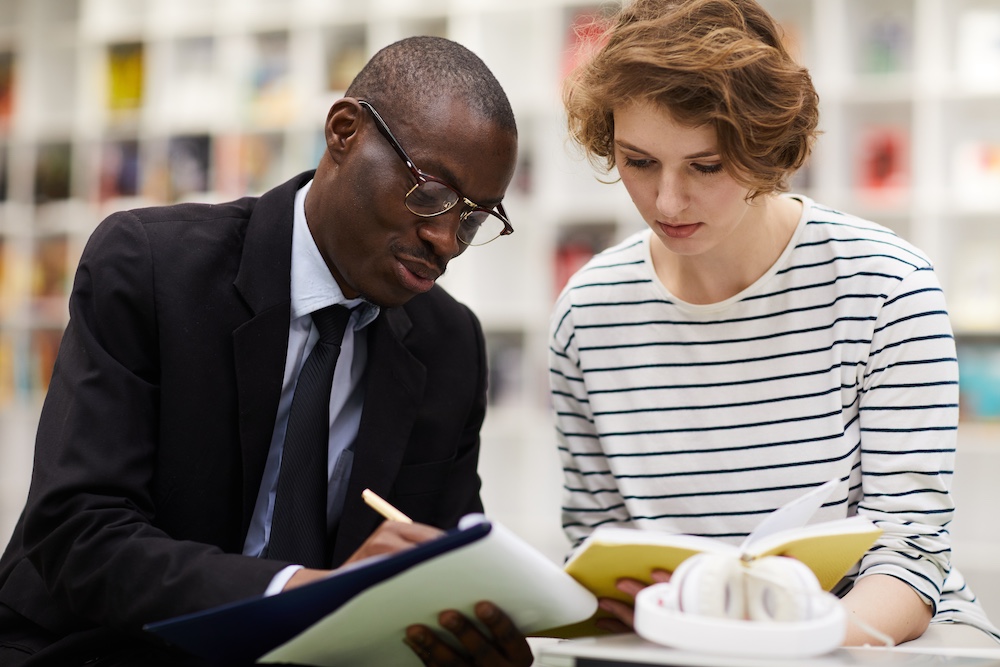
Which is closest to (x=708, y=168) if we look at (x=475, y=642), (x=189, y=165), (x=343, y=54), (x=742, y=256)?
(x=742, y=256)

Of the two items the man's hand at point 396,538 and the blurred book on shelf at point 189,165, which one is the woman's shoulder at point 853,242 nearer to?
the man's hand at point 396,538

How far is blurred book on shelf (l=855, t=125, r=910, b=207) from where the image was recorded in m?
4.07

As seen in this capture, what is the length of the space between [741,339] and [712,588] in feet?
2.63

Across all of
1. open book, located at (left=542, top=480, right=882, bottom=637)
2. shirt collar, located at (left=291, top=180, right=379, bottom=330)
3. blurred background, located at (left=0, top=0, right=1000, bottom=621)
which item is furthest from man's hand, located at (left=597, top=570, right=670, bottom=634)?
blurred background, located at (left=0, top=0, right=1000, bottom=621)

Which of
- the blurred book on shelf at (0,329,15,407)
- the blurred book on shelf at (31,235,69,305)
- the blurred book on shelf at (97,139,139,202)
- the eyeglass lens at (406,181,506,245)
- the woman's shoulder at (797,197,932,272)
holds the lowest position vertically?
the blurred book on shelf at (0,329,15,407)

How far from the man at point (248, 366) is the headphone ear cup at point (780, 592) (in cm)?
34

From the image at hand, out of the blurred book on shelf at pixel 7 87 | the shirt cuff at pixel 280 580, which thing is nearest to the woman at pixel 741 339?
the shirt cuff at pixel 280 580

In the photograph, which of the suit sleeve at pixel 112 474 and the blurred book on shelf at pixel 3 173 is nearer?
the suit sleeve at pixel 112 474

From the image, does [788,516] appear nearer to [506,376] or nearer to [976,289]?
[976,289]

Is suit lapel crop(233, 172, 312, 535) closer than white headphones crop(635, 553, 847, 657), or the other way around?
white headphones crop(635, 553, 847, 657)

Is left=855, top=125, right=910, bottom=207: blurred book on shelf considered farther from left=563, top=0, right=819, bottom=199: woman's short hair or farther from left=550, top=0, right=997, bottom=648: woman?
left=563, top=0, right=819, bottom=199: woman's short hair

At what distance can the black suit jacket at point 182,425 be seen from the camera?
125 centimetres

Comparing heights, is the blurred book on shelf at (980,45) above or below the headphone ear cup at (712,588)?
above

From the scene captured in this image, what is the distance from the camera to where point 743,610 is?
995 millimetres
